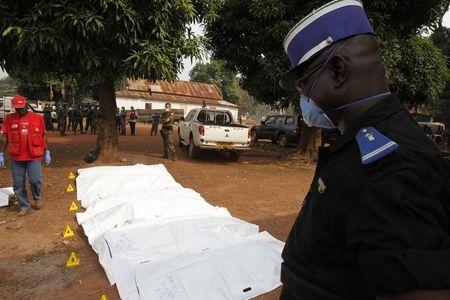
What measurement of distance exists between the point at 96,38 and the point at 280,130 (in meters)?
11.9

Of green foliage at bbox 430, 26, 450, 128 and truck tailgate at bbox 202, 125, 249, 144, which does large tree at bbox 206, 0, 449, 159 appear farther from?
green foliage at bbox 430, 26, 450, 128

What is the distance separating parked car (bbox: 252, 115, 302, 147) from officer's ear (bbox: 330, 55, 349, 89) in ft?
53.5

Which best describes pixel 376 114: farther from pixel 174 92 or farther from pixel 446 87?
pixel 174 92

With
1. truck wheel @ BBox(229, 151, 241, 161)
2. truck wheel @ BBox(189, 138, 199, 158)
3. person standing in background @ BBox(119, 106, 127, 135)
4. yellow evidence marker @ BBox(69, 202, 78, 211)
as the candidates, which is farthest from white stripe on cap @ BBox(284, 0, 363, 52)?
person standing in background @ BBox(119, 106, 127, 135)

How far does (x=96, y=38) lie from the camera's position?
8109 mm

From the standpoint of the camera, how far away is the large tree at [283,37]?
10422 millimetres

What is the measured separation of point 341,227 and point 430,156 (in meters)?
0.30

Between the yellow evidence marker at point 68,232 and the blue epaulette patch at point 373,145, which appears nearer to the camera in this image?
the blue epaulette patch at point 373,145

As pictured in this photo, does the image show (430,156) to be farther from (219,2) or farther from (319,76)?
(219,2)

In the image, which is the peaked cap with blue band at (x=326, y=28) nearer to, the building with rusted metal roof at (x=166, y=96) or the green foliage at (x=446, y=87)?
the green foliage at (x=446, y=87)

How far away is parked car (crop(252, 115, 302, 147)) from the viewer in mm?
17859

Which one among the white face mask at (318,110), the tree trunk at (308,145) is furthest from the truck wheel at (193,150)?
the white face mask at (318,110)

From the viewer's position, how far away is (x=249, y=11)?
10.8 metres

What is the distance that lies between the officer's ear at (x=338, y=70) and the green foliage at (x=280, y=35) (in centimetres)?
961
